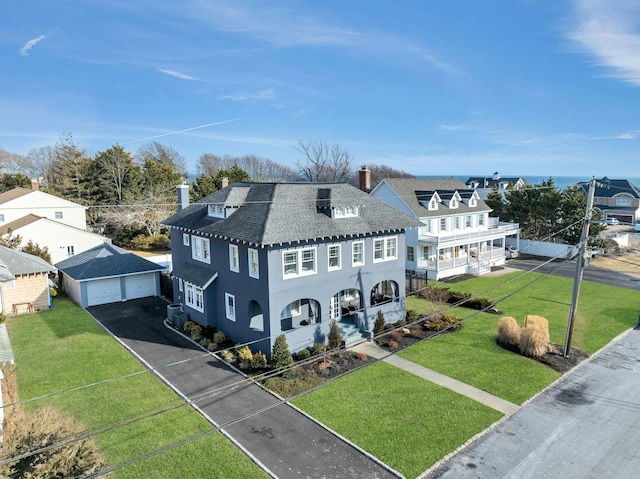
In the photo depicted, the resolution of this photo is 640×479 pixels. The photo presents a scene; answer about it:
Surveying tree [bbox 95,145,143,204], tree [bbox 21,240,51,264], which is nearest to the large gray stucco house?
tree [bbox 21,240,51,264]

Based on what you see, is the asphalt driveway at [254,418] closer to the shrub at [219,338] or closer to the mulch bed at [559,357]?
the shrub at [219,338]

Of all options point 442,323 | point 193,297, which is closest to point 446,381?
point 442,323

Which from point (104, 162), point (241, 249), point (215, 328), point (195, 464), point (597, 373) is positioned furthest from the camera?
point (104, 162)

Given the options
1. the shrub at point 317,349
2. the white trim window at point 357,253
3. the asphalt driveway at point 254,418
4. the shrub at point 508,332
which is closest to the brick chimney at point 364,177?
A: the white trim window at point 357,253

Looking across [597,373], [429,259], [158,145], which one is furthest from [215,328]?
[158,145]

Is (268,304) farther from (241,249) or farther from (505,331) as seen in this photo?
(505,331)
